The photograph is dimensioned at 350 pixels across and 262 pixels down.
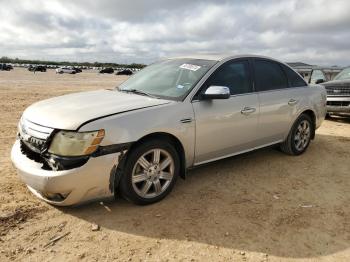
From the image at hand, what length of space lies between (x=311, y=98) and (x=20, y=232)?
483 centimetres

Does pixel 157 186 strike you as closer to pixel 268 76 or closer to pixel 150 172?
pixel 150 172

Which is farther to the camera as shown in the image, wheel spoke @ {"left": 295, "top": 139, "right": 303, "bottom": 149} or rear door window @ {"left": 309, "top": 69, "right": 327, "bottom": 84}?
rear door window @ {"left": 309, "top": 69, "right": 327, "bottom": 84}

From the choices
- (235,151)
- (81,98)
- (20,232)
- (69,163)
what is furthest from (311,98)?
(20,232)

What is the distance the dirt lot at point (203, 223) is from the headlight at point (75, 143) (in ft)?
2.36

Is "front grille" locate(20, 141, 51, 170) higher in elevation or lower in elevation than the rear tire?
higher

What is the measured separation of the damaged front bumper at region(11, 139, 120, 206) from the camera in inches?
128

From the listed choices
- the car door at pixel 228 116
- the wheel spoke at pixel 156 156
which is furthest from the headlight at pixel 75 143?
the car door at pixel 228 116

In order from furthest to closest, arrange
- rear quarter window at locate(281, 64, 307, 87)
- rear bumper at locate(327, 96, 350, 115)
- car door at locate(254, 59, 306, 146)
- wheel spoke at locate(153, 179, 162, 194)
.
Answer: rear bumper at locate(327, 96, 350, 115)
rear quarter window at locate(281, 64, 307, 87)
car door at locate(254, 59, 306, 146)
wheel spoke at locate(153, 179, 162, 194)

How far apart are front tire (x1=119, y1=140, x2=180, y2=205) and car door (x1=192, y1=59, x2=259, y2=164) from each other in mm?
419

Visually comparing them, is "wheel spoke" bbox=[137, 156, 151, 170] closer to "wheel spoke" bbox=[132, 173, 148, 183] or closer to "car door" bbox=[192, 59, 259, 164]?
"wheel spoke" bbox=[132, 173, 148, 183]

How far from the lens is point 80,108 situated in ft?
12.2

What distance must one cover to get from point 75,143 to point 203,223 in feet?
4.90

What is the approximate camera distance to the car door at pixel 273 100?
16.3 ft

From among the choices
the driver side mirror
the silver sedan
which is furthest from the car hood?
the driver side mirror
